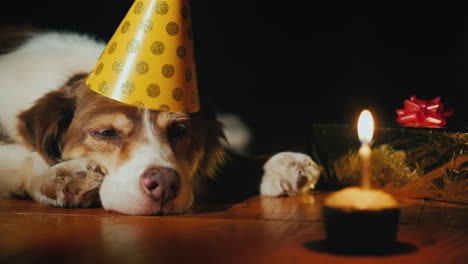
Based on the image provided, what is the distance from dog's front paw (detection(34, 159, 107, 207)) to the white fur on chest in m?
0.50

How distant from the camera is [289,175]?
264cm

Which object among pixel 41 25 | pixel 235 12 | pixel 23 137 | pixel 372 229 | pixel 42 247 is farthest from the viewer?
pixel 235 12

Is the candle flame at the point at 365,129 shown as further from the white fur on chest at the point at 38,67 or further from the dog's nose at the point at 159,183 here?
the white fur on chest at the point at 38,67

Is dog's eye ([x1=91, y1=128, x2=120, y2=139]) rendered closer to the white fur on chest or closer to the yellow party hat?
the yellow party hat

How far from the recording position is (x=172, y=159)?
7.08ft

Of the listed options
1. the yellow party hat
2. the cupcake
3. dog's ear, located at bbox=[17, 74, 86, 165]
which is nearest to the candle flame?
the cupcake

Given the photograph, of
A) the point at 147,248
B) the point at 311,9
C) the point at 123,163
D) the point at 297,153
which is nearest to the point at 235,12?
the point at 311,9

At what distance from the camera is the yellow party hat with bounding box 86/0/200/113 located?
2006 millimetres

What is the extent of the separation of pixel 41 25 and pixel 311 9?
1374mm

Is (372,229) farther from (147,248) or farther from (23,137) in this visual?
(23,137)

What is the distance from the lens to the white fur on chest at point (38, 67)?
8.46 ft

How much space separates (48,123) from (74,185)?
1.57 ft

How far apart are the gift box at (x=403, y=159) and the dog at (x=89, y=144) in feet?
0.53

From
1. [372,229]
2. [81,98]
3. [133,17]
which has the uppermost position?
[133,17]
